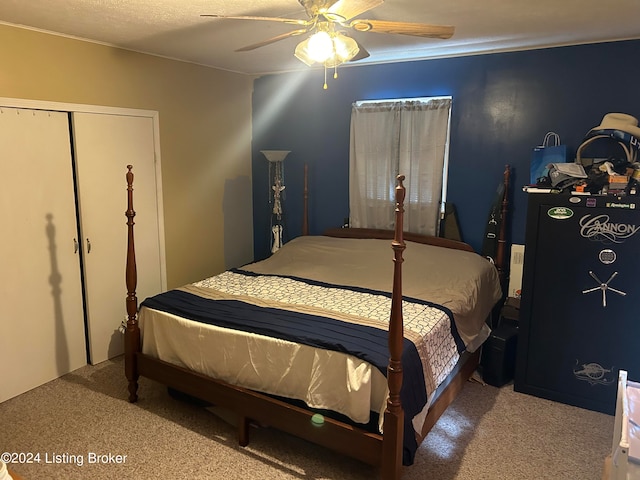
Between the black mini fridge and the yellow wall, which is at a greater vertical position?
the yellow wall

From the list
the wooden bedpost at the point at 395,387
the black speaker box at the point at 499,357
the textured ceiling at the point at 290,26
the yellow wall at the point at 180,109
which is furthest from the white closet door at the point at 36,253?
the black speaker box at the point at 499,357

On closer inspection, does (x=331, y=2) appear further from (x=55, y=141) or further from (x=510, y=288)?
(x=510, y=288)

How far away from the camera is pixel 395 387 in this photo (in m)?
2.12

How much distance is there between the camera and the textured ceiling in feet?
8.21

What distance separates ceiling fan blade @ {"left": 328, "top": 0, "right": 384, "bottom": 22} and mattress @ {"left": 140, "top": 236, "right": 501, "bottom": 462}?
1.51 m

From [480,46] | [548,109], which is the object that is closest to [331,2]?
[480,46]

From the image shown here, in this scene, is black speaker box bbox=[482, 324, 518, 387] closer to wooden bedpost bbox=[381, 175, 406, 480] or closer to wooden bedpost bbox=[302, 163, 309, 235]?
wooden bedpost bbox=[381, 175, 406, 480]

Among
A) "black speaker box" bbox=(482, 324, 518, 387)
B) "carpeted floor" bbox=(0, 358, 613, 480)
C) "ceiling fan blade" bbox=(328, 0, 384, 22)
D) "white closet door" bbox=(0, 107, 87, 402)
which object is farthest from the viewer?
"black speaker box" bbox=(482, 324, 518, 387)

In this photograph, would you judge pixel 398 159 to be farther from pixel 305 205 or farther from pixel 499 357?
pixel 499 357

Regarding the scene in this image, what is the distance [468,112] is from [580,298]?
1671mm

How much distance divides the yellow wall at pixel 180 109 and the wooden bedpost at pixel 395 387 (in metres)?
2.62

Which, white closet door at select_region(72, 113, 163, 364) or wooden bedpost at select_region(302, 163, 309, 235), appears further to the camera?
wooden bedpost at select_region(302, 163, 309, 235)

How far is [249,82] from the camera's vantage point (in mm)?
4828


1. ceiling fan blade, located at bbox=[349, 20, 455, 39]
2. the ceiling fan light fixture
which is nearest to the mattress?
the ceiling fan light fixture
